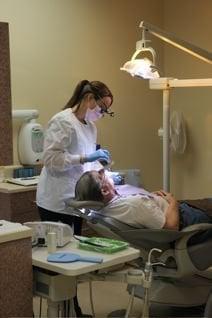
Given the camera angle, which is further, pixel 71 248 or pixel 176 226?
pixel 176 226

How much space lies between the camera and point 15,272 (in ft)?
5.79

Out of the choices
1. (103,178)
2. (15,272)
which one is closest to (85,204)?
(103,178)

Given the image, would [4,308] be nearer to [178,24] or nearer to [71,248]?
[71,248]

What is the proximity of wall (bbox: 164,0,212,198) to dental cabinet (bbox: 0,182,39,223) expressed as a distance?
1658 millimetres

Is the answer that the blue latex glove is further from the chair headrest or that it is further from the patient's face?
the chair headrest

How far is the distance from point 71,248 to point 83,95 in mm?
953

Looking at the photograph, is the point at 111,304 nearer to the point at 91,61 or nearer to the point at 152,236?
the point at 152,236

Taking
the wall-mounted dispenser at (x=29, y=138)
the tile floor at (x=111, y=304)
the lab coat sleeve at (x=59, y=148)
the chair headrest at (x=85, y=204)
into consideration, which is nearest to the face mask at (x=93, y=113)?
the lab coat sleeve at (x=59, y=148)

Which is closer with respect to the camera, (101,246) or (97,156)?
(101,246)

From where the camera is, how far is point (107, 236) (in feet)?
7.92

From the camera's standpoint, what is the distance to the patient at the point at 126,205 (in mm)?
2410

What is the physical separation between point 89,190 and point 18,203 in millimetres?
779

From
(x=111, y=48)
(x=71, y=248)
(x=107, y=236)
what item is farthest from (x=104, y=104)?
(x=111, y=48)

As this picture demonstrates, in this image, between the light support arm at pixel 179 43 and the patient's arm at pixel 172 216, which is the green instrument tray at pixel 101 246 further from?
the light support arm at pixel 179 43
